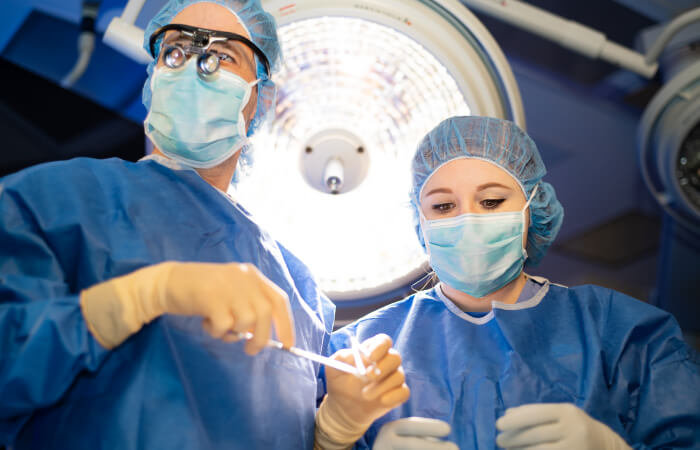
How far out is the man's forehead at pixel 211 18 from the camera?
1.23 m

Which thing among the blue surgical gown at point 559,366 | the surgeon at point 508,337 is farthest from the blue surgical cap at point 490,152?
the blue surgical gown at point 559,366

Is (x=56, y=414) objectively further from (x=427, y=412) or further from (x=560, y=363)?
(x=560, y=363)

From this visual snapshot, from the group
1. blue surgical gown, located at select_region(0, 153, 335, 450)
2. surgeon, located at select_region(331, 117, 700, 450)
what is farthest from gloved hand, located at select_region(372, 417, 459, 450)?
blue surgical gown, located at select_region(0, 153, 335, 450)

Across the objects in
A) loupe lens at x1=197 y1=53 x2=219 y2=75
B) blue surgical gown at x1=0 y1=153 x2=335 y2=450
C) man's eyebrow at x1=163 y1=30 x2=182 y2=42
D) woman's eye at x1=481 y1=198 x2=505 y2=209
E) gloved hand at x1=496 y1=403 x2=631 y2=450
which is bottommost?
gloved hand at x1=496 y1=403 x2=631 y2=450

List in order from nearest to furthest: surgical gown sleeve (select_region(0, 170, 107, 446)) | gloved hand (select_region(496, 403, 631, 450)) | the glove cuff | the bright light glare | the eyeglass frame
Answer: surgical gown sleeve (select_region(0, 170, 107, 446))
gloved hand (select_region(496, 403, 631, 450))
the glove cuff
the eyeglass frame
the bright light glare

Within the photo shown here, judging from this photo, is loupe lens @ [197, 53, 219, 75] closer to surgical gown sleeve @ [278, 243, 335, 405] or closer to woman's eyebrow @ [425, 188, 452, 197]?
surgical gown sleeve @ [278, 243, 335, 405]

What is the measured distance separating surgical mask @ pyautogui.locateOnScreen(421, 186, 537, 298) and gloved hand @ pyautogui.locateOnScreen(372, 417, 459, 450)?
310mm

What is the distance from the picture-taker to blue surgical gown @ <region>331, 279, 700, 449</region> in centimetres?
102

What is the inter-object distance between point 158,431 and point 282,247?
0.51m

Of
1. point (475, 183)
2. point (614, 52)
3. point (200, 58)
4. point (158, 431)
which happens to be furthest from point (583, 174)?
point (158, 431)

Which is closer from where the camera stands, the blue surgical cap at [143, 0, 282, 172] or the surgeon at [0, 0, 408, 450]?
the surgeon at [0, 0, 408, 450]

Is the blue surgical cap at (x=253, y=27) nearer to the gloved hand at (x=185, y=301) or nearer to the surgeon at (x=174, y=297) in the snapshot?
the surgeon at (x=174, y=297)

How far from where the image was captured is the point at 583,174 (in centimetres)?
192

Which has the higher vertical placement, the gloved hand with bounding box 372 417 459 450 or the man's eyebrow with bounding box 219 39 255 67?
the man's eyebrow with bounding box 219 39 255 67
